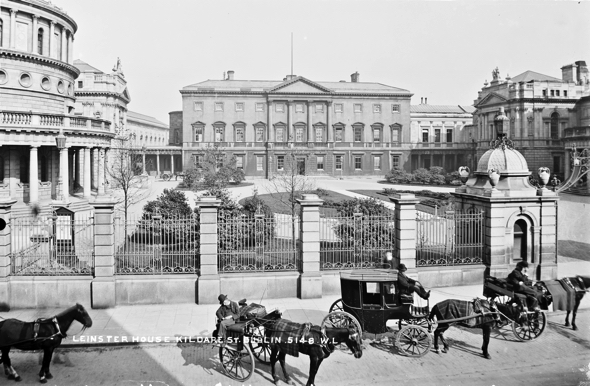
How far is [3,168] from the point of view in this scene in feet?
106

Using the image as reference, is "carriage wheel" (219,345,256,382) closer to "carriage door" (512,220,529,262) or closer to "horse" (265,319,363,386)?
"horse" (265,319,363,386)

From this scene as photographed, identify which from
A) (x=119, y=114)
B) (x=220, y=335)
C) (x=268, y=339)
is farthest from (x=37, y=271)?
(x=119, y=114)

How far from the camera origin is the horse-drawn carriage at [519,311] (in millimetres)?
10344

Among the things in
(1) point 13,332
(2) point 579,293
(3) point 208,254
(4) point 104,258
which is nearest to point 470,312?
(2) point 579,293

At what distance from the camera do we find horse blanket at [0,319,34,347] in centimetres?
837

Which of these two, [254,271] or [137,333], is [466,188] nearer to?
[254,271]

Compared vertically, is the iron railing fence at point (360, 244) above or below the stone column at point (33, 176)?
below

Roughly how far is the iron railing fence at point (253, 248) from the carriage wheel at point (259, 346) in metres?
4.10

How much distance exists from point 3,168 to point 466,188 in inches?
1197

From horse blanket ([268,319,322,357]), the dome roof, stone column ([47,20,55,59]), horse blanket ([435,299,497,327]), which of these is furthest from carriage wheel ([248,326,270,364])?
stone column ([47,20,55,59])

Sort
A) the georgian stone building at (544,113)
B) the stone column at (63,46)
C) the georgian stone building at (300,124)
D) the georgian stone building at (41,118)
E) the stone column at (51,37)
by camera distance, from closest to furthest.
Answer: the georgian stone building at (41,118) < the stone column at (51,37) < the stone column at (63,46) < the georgian stone building at (544,113) < the georgian stone building at (300,124)

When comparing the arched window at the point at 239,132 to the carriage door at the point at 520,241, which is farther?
the arched window at the point at 239,132

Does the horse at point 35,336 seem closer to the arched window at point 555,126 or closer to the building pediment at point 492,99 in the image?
the building pediment at point 492,99

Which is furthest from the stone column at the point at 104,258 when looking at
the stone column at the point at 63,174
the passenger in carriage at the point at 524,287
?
the stone column at the point at 63,174
